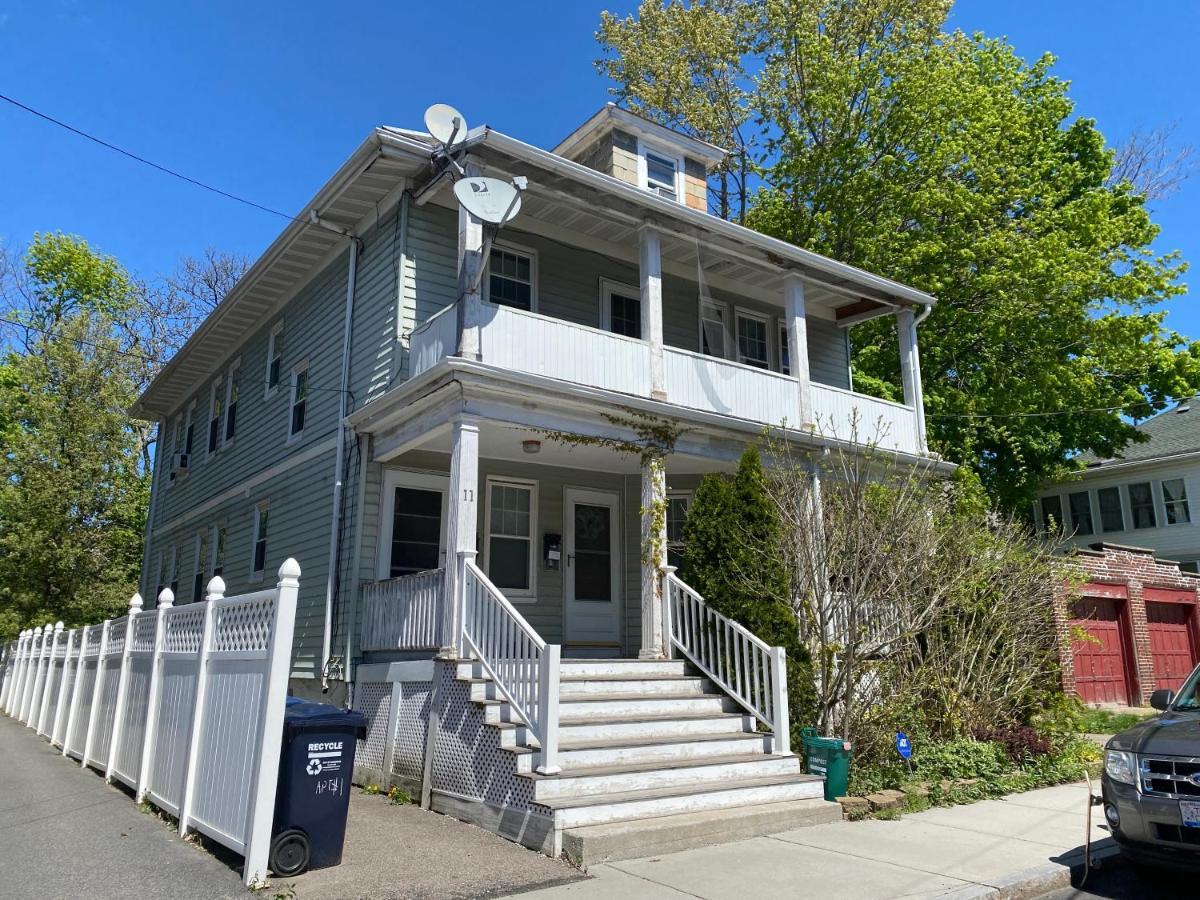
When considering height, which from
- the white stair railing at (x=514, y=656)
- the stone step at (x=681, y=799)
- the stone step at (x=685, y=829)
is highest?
the white stair railing at (x=514, y=656)

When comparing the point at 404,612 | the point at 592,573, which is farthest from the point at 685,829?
the point at 592,573

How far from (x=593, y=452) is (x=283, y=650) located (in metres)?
6.10

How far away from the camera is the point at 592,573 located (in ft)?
43.1

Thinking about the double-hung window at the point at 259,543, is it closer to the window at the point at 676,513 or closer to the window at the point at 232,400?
the window at the point at 232,400

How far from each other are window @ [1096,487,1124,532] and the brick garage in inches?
413

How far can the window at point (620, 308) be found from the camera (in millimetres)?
13336

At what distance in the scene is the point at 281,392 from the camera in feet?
48.1

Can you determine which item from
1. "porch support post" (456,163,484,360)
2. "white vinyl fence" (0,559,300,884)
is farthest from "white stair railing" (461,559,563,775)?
"porch support post" (456,163,484,360)

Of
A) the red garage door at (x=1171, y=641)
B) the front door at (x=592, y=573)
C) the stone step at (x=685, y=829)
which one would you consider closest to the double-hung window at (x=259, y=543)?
the front door at (x=592, y=573)

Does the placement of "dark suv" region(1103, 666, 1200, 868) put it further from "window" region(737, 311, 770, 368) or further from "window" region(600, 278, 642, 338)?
"window" region(737, 311, 770, 368)

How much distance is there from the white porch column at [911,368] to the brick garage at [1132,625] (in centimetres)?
470

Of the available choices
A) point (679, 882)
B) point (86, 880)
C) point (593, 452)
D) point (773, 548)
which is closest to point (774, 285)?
point (593, 452)

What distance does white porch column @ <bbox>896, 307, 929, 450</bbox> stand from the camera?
14.7 m

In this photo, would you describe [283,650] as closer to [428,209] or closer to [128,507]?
[428,209]
